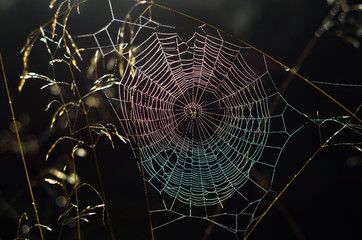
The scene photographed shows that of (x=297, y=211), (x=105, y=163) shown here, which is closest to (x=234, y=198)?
(x=297, y=211)

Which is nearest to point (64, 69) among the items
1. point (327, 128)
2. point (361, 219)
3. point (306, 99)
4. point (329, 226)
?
point (306, 99)

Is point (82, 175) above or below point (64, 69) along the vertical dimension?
below

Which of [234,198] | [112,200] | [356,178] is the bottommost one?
[112,200]

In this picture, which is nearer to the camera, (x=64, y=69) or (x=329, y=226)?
(x=329, y=226)

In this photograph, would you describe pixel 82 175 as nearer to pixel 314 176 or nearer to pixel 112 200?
pixel 112 200

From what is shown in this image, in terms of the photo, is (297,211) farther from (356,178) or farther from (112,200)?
(112,200)

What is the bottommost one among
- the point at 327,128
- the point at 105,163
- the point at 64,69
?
the point at 105,163
